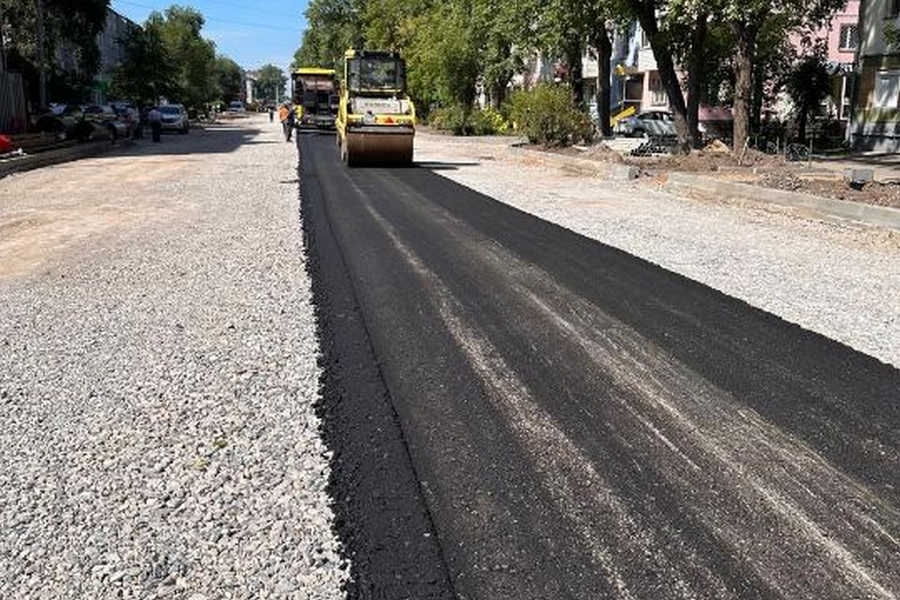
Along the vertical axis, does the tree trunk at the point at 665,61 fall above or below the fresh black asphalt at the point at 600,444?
above

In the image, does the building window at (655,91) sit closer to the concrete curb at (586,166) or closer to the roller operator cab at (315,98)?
the roller operator cab at (315,98)

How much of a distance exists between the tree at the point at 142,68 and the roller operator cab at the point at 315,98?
15.7 metres

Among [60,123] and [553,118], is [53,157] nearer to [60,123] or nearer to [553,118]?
[60,123]

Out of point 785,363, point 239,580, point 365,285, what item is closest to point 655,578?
point 239,580

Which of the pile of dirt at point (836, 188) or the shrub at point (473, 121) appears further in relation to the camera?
the shrub at point (473, 121)

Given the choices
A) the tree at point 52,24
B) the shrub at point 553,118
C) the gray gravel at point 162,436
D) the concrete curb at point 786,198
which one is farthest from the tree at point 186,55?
the gray gravel at point 162,436

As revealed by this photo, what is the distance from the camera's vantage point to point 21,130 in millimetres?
31094

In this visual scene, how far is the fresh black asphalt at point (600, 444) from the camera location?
3.38 m

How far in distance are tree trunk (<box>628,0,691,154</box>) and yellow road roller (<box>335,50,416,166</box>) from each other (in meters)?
7.54

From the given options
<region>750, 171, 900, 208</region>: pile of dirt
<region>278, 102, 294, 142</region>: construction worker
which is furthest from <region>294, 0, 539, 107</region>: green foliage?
<region>750, 171, 900, 208</region>: pile of dirt

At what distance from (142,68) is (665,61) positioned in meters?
39.9

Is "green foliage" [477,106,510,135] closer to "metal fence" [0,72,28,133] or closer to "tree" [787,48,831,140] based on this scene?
"tree" [787,48,831,140]

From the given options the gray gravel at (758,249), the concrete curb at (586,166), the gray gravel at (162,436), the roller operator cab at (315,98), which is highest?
the roller operator cab at (315,98)

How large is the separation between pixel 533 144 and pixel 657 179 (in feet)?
37.5
